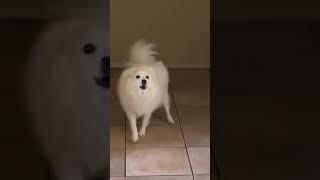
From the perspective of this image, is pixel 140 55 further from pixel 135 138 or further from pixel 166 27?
pixel 166 27

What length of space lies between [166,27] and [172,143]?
841mm

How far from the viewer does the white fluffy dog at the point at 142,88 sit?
1.79 metres

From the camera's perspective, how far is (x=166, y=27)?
2.39 meters

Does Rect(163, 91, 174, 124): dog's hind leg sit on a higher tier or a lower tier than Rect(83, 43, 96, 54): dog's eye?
lower

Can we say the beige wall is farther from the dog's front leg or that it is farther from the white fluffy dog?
the dog's front leg

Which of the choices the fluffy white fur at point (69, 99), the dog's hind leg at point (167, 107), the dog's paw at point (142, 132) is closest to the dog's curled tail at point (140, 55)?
the dog's hind leg at point (167, 107)

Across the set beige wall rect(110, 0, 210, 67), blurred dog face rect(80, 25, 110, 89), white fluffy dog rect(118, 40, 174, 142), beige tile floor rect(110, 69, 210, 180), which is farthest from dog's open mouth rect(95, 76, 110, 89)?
beige wall rect(110, 0, 210, 67)

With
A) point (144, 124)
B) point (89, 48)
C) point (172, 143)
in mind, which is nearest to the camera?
point (89, 48)

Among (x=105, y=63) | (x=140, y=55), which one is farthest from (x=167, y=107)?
(x=105, y=63)

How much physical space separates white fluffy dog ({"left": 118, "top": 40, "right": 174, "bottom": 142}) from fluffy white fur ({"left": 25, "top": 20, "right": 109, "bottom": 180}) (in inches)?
48.8

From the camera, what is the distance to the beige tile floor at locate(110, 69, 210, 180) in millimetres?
1529
